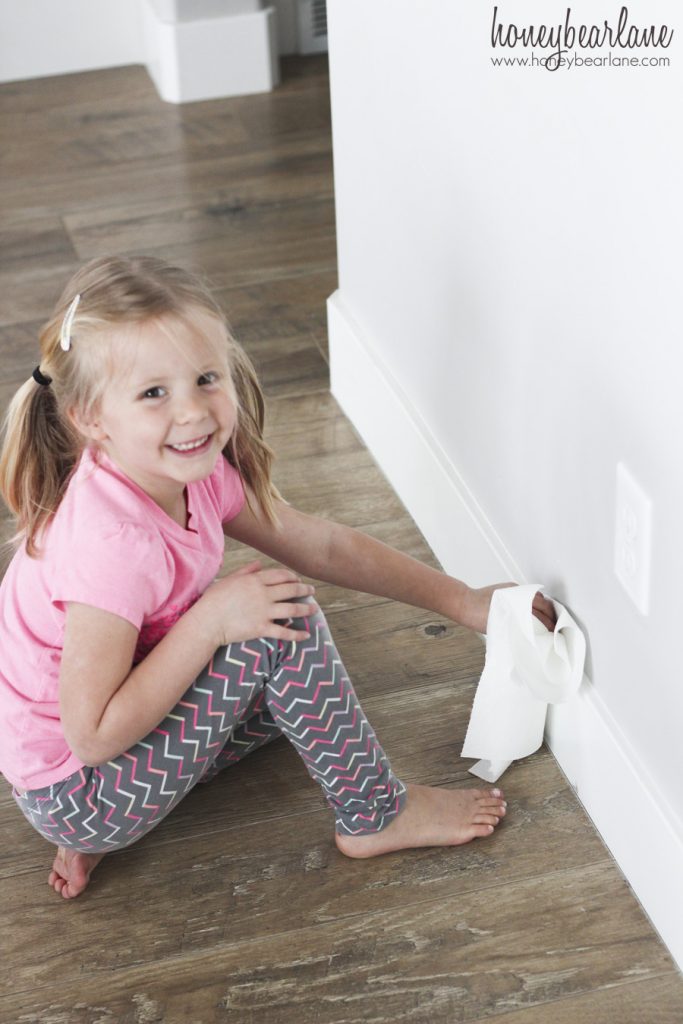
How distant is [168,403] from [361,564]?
37 cm

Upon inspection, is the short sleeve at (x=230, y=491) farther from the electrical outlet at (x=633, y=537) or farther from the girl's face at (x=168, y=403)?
the electrical outlet at (x=633, y=537)

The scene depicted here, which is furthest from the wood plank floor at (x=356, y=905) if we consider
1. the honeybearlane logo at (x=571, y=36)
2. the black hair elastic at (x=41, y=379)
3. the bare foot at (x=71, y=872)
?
the honeybearlane logo at (x=571, y=36)

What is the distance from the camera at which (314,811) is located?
1.36 meters

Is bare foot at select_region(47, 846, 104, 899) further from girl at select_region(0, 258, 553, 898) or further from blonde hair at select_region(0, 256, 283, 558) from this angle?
blonde hair at select_region(0, 256, 283, 558)

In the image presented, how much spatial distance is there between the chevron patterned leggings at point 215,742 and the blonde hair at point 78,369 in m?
0.21

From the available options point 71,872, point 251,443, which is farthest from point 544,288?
point 71,872

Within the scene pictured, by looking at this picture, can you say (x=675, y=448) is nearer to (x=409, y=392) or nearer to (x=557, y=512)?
(x=557, y=512)

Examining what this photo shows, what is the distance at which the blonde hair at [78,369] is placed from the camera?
112 centimetres

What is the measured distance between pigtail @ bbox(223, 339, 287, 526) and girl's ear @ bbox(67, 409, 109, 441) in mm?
160

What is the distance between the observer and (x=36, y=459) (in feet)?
3.97

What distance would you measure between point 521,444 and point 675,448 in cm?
35

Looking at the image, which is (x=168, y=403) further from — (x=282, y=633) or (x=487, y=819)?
(x=487, y=819)

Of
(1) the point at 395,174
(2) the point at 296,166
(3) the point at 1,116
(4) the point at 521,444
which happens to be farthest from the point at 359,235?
(3) the point at 1,116

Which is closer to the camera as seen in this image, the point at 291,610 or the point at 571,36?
the point at 571,36
